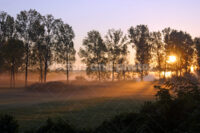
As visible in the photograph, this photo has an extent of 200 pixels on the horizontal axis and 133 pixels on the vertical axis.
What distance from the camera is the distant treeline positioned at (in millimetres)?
65750

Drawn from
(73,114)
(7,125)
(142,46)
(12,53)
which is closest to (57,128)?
(7,125)

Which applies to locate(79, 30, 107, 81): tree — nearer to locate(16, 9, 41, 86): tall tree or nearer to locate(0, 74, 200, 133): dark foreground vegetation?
locate(16, 9, 41, 86): tall tree

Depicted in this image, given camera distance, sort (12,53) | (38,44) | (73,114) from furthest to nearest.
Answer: (38,44) → (12,53) → (73,114)

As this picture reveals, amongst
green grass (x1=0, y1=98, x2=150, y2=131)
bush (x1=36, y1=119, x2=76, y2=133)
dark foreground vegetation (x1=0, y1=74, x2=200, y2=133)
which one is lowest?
green grass (x1=0, y1=98, x2=150, y2=131)

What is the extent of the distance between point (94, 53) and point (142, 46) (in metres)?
13.1

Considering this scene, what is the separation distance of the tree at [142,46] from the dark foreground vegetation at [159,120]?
218 ft

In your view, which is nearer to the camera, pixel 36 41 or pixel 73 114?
pixel 73 114

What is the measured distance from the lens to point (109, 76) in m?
A: 73.9

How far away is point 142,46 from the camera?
7225 centimetres

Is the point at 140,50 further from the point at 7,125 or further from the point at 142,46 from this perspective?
the point at 7,125

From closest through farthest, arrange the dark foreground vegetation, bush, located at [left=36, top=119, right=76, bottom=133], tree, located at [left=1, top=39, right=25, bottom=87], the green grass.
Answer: the dark foreground vegetation, bush, located at [left=36, top=119, right=76, bottom=133], the green grass, tree, located at [left=1, top=39, right=25, bottom=87]

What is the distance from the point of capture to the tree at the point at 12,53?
61.7m

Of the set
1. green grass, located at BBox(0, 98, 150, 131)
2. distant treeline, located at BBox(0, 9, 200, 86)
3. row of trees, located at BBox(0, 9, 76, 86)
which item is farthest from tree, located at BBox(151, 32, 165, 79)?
green grass, located at BBox(0, 98, 150, 131)

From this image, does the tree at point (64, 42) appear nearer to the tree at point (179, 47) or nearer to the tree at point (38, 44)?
the tree at point (38, 44)
